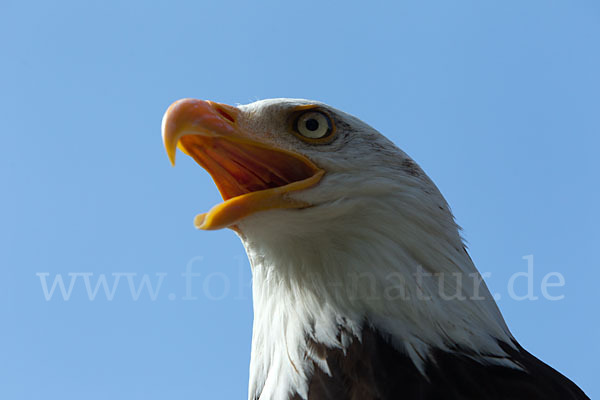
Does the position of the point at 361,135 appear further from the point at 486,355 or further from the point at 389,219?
the point at 486,355

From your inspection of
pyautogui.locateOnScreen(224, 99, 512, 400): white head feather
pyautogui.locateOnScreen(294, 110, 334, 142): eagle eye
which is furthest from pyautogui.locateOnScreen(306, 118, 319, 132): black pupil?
pyautogui.locateOnScreen(224, 99, 512, 400): white head feather

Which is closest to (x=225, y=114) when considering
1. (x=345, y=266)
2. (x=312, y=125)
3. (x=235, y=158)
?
(x=235, y=158)

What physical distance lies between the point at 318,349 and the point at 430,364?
1.98 ft

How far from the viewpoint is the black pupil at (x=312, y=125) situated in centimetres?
394

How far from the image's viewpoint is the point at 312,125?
3947 millimetres

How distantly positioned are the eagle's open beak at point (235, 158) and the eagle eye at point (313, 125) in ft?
0.67

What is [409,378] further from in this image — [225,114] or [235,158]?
[225,114]

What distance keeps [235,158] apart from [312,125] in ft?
1.74

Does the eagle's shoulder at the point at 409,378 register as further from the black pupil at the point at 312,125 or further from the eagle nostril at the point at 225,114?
the eagle nostril at the point at 225,114

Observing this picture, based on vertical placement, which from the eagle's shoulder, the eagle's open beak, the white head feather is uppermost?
the eagle's open beak

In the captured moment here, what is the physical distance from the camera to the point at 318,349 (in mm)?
3498

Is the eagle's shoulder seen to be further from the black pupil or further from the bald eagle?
the black pupil

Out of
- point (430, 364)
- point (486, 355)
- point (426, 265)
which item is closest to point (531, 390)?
point (486, 355)

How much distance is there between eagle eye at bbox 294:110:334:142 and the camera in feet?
12.9
